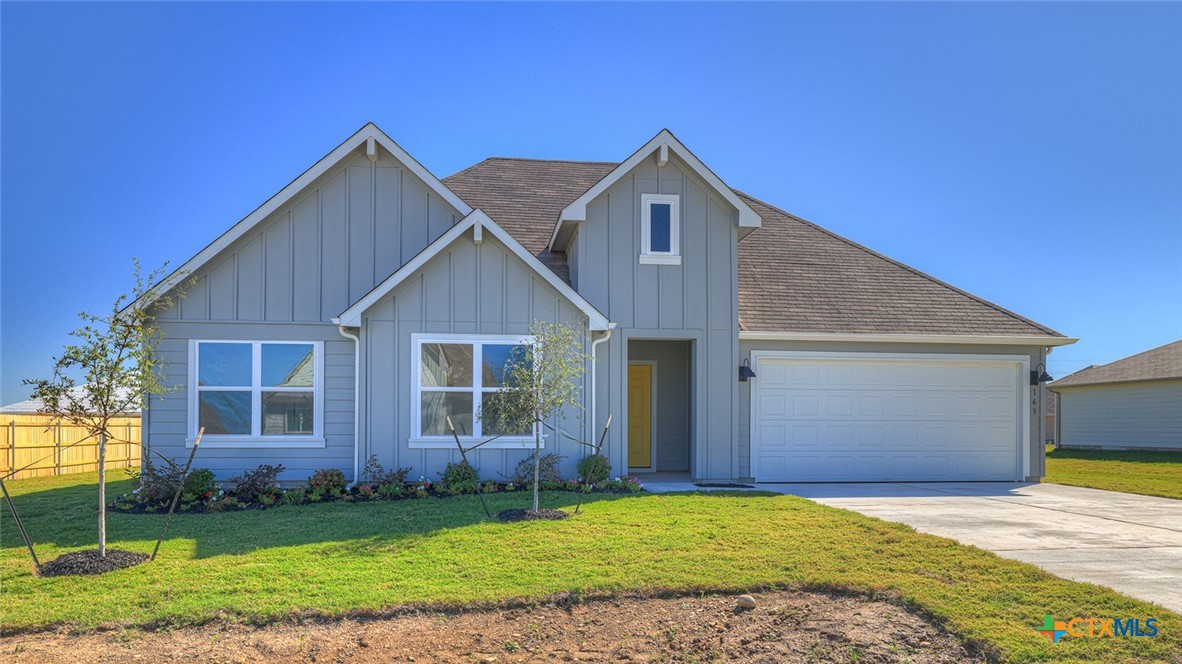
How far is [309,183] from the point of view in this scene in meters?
12.7

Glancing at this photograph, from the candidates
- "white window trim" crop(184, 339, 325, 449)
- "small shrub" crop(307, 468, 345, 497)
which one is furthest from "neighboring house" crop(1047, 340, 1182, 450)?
"white window trim" crop(184, 339, 325, 449)

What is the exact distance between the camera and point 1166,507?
1173cm

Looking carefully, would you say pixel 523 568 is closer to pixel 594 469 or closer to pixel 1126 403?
pixel 594 469

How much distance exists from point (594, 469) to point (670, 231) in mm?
4383

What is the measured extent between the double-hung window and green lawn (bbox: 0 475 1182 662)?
2.36 metres

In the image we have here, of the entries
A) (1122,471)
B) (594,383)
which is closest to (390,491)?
(594,383)

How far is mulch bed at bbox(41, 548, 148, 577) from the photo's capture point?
691 cm

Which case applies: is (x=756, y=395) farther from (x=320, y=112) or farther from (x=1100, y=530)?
(x=320, y=112)

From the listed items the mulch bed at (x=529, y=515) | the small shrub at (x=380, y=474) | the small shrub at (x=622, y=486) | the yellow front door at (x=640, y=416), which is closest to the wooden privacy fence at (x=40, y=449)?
the small shrub at (x=380, y=474)

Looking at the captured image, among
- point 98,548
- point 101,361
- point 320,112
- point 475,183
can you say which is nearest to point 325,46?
point 320,112

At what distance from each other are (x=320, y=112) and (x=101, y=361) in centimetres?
764

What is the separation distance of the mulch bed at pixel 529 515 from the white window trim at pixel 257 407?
4288mm

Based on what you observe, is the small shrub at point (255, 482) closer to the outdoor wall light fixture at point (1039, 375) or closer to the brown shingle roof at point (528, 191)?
the brown shingle roof at point (528, 191)

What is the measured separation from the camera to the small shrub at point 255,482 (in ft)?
37.2
